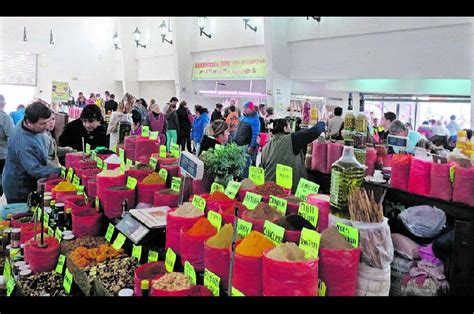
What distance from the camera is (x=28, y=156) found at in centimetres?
315

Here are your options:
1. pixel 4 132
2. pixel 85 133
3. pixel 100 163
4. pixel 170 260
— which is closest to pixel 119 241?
pixel 170 260

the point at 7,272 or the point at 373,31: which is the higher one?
the point at 373,31

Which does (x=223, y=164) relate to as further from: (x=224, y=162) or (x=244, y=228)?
(x=244, y=228)

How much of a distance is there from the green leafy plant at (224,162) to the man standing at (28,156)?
4.55 ft

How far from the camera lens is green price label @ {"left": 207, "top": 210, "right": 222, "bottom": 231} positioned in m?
1.79

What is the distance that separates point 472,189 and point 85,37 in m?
16.6

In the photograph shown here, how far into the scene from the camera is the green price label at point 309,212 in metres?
1.70

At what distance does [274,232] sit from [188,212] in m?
0.50

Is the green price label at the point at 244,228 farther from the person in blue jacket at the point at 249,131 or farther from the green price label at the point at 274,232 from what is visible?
the person in blue jacket at the point at 249,131

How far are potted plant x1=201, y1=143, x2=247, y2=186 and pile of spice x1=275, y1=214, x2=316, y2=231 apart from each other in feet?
2.76

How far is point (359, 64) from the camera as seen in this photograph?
8.38m
